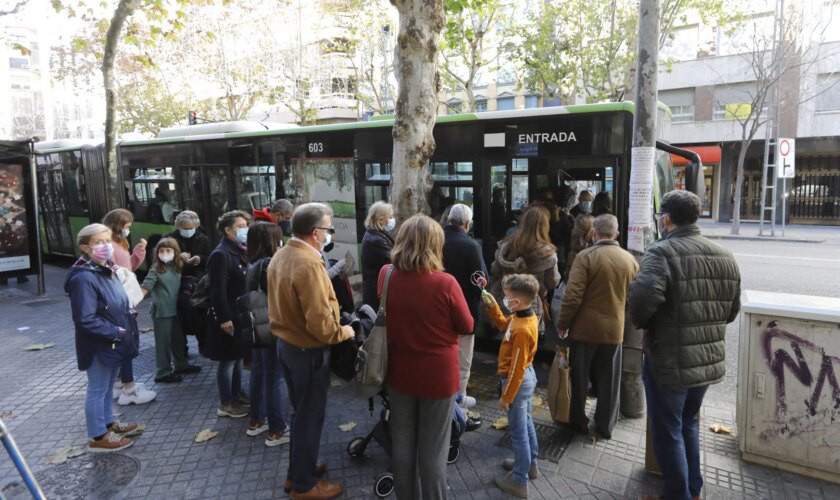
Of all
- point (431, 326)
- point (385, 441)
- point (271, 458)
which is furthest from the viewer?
point (271, 458)

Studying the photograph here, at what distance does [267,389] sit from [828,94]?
26.6 metres

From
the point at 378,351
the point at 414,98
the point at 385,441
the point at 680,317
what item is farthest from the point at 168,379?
the point at 680,317

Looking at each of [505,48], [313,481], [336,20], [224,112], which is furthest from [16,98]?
[313,481]

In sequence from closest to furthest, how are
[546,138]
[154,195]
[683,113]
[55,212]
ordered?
[546,138], [154,195], [55,212], [683,113]

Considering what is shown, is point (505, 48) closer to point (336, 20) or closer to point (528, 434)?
point (336, 20)

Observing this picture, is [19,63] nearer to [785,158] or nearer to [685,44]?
[685,44]

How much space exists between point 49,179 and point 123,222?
33.0 ft

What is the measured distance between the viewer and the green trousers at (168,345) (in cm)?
569

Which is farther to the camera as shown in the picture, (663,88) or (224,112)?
(224,112)

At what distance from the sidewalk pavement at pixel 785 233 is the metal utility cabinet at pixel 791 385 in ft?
55.6

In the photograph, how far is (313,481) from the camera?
11.7 ft

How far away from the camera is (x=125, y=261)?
18.8 ft

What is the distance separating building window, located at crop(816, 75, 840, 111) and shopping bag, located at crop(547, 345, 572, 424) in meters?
24.1

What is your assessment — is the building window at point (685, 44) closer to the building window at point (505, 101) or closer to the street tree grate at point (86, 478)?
the building window at point (505, 101)
